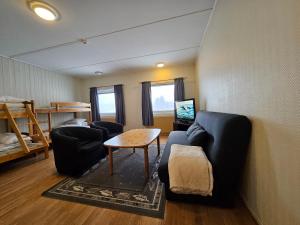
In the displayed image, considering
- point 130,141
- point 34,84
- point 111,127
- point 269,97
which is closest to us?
point 269,97

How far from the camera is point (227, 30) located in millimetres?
1670

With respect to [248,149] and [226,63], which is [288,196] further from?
[226,63]

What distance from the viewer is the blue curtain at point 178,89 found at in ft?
15.6

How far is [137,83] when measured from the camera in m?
5.29

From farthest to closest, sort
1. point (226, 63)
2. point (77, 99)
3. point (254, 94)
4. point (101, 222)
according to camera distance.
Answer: point (77, 99)
point (226, 63)
point (101, 222)
point (254, 94)

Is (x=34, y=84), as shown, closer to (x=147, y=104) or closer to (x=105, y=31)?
(x=105, y=31)

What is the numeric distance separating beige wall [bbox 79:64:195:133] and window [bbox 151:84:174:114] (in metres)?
0.30

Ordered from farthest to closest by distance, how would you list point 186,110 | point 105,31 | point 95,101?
point 95,101 → point 186,110 → point 105,31

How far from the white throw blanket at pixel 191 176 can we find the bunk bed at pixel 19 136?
2.83 metres

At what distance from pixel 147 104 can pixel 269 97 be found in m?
4.23

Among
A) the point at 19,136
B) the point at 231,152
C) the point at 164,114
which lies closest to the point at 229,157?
the point at 231,152

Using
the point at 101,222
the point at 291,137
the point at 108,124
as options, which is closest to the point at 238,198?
the point at 291,137

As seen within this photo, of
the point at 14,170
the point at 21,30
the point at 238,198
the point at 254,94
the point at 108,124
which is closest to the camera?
the point at 254,94

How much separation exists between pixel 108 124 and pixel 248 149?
127 inches
